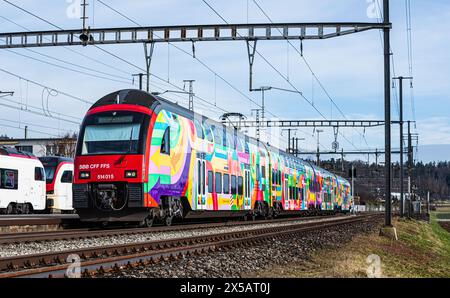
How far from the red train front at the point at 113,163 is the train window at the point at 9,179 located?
11644mm

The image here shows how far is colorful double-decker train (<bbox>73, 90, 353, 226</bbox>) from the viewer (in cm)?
1802

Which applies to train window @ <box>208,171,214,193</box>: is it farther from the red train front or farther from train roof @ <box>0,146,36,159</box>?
train roof @ <box>0,146,36,159</box>

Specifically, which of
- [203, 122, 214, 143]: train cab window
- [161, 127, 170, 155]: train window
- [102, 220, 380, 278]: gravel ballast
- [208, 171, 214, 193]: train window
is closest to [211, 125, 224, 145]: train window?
[203, 122, 214, 143]: train cab window

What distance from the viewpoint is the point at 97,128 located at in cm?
1877

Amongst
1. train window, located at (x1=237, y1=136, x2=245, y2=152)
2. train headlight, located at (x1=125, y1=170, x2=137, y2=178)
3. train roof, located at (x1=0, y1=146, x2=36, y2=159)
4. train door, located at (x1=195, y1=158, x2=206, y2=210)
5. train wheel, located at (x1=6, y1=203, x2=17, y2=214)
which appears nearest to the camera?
train headlight, located at (x1=125, y1=170, x2=137, y2=178)

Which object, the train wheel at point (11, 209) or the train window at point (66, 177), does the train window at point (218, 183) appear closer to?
the train wheel at point (11, 209)

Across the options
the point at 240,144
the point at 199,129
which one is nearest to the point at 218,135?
the point at 199,129

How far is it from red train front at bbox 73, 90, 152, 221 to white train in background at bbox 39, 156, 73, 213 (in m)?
16.4

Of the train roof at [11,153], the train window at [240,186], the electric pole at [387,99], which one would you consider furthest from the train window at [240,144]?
the train roof at [11,153]

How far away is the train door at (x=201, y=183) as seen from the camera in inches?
843

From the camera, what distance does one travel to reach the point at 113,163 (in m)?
18.1
